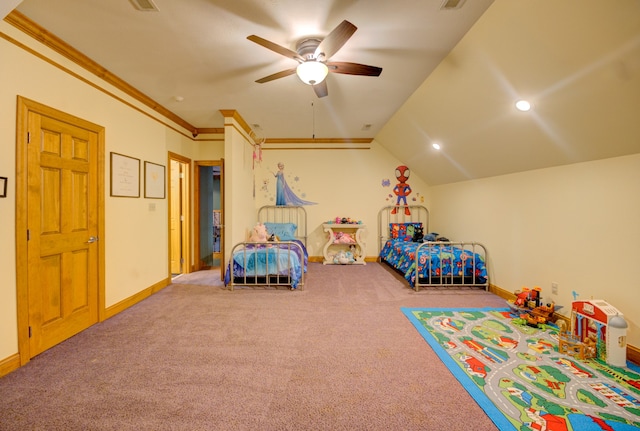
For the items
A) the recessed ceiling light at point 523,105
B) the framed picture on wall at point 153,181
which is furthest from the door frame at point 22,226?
the recessed ceiling light at point 523,105

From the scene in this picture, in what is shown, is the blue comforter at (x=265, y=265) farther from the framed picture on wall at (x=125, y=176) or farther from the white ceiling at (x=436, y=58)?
the white ceiling at (x=436, y=58)

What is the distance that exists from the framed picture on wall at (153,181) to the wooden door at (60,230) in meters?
0.84

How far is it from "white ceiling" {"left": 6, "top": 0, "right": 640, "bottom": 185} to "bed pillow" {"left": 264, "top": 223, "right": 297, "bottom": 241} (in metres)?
2.50

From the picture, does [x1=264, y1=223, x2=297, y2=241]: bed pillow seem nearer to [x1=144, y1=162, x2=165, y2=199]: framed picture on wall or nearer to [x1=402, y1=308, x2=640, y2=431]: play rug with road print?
[x1=144, y1=162, x2=165, y2=199]: framed picture on wall

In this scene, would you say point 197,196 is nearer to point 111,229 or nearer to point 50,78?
point 111,229

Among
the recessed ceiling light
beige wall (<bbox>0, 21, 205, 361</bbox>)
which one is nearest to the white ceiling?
the recessed ceiling light

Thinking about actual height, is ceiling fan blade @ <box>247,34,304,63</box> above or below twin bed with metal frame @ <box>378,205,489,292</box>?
above

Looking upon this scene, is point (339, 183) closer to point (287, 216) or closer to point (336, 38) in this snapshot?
point (287, 216)

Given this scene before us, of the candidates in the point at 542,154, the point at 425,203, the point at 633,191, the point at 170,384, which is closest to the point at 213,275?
the point at 170,384

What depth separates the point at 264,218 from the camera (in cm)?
605

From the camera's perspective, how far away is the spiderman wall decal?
601 cm

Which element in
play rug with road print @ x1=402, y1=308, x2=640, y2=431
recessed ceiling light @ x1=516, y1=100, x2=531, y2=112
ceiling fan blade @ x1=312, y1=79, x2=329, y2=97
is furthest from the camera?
ceiling fan blade @ x1=312, y1=79, x2=329, y2=97

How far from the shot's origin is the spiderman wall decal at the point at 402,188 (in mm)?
6011

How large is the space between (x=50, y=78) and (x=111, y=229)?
1499 millimetres
